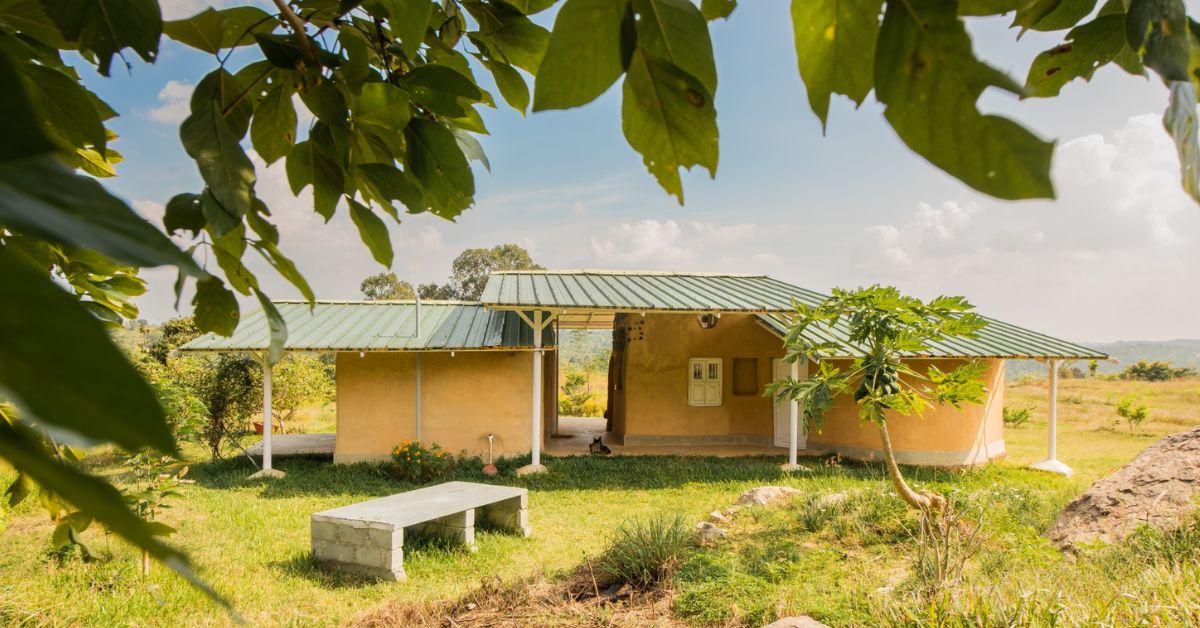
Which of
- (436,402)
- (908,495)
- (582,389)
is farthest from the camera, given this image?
(582,389)

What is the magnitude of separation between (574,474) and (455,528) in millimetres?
3561

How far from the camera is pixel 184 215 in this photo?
2.68 ft

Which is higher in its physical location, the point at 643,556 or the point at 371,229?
the point at 371,229

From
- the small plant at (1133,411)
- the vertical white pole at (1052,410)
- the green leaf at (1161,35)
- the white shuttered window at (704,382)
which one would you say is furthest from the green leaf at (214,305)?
the small plant at (1133,411)

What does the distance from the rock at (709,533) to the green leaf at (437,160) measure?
5905mm

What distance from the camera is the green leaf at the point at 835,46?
49 centimetres

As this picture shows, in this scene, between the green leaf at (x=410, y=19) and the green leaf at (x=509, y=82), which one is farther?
the green leaf at (x=509, y=82)

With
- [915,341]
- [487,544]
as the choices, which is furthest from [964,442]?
[487,544]

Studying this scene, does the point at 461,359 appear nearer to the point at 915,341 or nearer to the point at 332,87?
the point at 915,341

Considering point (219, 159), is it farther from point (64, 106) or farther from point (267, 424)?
point (267, 424)

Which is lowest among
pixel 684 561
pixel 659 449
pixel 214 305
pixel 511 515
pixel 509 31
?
pixel 659 449

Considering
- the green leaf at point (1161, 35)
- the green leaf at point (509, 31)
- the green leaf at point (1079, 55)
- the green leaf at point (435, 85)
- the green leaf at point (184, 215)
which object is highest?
the green leaf at point (509, 31)

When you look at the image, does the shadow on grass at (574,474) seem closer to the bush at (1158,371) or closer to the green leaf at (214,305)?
the green leaf at (214,305)

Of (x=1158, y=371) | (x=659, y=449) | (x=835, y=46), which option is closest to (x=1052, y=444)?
(x=659, y=449)
